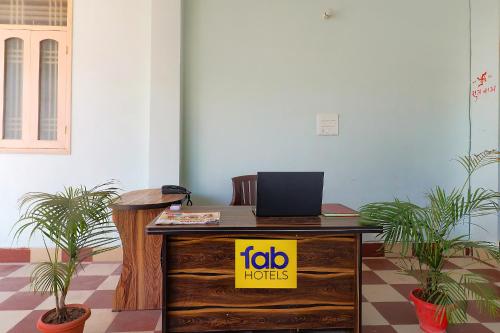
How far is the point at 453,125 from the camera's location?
3.74m

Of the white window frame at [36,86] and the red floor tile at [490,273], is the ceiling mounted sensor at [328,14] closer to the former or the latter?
the white window frame at [36,86]

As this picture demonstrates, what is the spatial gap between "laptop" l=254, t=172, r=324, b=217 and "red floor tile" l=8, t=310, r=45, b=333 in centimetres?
169

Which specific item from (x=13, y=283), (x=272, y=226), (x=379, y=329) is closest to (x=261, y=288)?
(x=272, y=226)

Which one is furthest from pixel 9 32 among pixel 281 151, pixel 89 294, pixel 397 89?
pixel 397 89

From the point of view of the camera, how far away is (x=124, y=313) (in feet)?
7.97

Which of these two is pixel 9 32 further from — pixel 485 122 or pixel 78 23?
pixel 485 122

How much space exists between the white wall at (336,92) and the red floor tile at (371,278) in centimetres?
79

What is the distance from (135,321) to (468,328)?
91.2 inches

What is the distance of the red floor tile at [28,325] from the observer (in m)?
2.16

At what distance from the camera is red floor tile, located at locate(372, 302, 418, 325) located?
2338 mm

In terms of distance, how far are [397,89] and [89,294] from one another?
3.70 metres

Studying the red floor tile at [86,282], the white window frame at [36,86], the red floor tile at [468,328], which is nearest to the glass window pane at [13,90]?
the white window frame at [36,86]

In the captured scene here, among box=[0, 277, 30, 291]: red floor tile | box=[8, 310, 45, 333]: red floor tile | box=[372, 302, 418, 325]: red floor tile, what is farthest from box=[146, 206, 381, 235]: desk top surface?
box=[0, 277, 30, 291]: red floor tile

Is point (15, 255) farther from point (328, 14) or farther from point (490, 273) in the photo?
point (490, 273)
